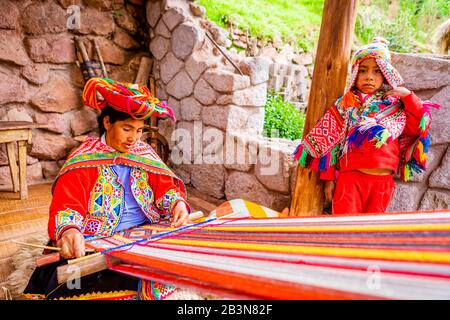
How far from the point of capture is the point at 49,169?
3.39 m

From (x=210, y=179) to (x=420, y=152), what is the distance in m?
Result: 1.78

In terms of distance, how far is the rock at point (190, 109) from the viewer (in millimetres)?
3064

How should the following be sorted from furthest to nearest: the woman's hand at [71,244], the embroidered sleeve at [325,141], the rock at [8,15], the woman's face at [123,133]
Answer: the rock at [8,15] → the embroidered sleeve at [325,141] → the woman's face at [123,133] → the woman's hand at [71,244]

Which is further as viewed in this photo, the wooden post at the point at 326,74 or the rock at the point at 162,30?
the rock at the point at 162,30

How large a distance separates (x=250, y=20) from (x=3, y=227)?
14.1ft

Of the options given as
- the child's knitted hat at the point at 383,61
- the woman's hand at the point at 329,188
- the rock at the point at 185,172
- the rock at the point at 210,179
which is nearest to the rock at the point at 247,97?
the rock at the point at 210,179

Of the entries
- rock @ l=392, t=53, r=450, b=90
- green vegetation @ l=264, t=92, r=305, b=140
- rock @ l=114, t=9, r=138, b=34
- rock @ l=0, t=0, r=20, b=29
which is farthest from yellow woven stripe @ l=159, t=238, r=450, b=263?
rock @ l=114, t=9, r=138, b=34

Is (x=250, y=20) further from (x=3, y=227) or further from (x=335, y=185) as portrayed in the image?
(x=3, y=227)

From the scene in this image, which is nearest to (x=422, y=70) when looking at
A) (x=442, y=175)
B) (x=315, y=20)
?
(x=442, y=175)

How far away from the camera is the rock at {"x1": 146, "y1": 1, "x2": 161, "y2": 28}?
3480 millimetres

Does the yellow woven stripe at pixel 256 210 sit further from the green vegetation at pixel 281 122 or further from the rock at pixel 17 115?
the rock at pixel 17 115

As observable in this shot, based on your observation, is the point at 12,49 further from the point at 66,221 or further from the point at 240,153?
the point at 66,221

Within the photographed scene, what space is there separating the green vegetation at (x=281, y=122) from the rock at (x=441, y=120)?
2012 millimetres

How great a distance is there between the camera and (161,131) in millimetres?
3586
